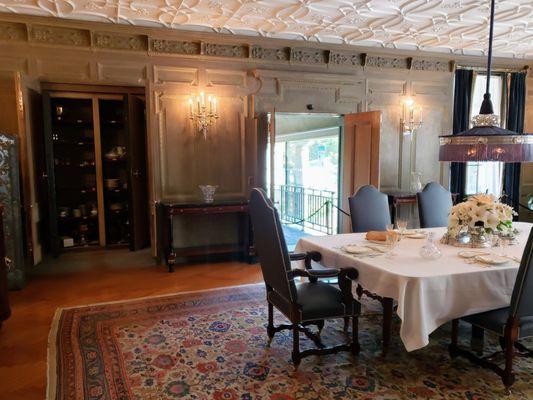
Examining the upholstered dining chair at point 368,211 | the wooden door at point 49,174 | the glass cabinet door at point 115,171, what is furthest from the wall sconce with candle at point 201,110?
the upholstered dining chair at point 368,211

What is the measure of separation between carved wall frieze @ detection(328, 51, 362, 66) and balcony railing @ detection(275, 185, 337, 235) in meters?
2.27

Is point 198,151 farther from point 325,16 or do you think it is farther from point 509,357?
point 509,357

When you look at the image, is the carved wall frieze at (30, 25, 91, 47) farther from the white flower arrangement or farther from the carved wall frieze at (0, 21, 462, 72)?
the white flower arrangement

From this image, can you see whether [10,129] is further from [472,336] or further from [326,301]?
[472,336]

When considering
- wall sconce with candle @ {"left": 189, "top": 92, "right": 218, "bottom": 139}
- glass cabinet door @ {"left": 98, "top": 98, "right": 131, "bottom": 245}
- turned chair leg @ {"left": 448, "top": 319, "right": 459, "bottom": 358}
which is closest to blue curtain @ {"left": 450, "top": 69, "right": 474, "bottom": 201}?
wall sconce with candle @ {"left": 189, "top": 92, "right": 218, "bottom": 139}

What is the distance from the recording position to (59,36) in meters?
4.67

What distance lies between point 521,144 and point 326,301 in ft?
5.36

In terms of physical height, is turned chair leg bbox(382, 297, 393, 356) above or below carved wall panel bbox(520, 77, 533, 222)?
below

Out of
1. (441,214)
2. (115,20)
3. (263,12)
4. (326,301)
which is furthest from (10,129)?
(441,214)

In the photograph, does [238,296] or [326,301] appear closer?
[326,301]

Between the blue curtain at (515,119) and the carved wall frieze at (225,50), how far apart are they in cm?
449

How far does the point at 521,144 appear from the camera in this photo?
8.87ft

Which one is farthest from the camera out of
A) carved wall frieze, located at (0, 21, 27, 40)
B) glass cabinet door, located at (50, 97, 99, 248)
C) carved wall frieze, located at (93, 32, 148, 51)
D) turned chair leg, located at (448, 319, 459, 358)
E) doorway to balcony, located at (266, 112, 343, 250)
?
doorway to balcony, located at (266, 112, 343, 250)

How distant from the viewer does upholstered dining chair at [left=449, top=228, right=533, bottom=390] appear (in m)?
2.20
